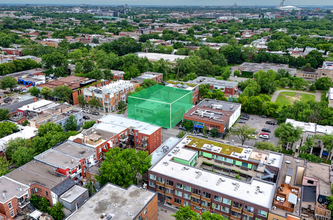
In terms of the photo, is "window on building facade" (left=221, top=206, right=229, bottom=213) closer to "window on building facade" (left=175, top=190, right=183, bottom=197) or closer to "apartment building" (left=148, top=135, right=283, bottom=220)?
"apartment building" (left=148, top=135, right=283, bottom=220)

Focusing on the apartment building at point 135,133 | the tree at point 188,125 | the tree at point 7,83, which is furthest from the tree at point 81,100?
the tree at point 188,125

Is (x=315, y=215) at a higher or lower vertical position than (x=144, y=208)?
lower

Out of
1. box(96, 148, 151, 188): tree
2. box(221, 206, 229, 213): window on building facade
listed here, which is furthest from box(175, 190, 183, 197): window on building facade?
box(221, 206, 229, 213): window on building facade

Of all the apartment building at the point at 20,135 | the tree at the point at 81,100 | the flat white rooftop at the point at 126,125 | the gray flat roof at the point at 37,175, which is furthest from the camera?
the tree at the point at 81,100

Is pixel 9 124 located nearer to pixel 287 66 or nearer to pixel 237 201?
pixel 237 201

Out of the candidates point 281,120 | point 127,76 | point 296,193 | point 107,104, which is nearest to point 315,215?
point 296,193

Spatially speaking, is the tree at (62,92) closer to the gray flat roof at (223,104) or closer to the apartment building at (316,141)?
the gray flat roof at (223,104)
